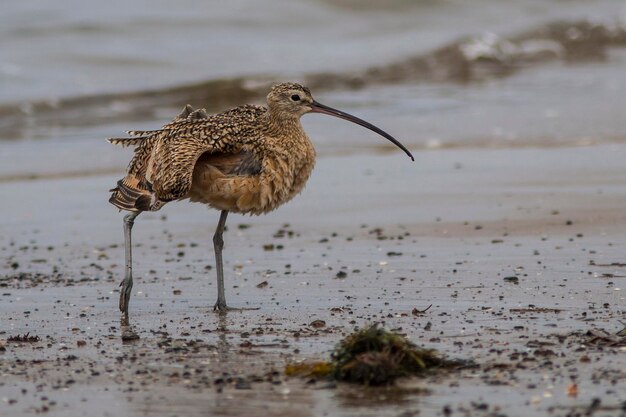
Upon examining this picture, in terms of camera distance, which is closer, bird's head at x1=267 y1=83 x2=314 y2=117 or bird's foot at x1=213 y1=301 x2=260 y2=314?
bird's foot at x1=213 y1=301 x2=260 y2=314

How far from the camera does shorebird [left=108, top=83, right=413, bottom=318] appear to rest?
7867 mm

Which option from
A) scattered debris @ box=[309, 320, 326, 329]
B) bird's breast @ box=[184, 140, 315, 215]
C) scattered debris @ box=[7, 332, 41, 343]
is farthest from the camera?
bird's breast @ box=[184, 140, 315, 215]

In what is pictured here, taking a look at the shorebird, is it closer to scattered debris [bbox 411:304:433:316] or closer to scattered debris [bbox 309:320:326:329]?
scattered debris [bbox 309:320:326:329]

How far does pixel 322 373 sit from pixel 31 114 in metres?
14.6

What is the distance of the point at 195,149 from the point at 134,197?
1.62 feet

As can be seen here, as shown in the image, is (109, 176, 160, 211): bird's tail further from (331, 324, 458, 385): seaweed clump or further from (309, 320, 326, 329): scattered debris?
(331, 324, 458, 385): seaweed clump

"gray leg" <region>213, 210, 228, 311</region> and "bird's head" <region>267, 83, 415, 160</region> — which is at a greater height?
"bird's head" <region>267, 83, 415, 160</region>

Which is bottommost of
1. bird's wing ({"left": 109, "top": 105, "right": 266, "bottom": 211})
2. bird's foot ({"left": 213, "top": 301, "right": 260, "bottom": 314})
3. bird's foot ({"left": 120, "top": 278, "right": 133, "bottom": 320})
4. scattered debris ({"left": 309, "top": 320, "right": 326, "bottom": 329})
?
scattered debris ({"left": 309, "top": 320, "right": 326, "bottom": 329})

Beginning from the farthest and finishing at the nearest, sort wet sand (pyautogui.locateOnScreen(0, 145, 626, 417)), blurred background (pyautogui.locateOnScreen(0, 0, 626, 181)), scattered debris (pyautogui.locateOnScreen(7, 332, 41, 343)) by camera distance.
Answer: blurred background (pyautogui.locateOnScreen(0, 0, 626, 181)), scattered debris (pyautogui.locateOnScreen(7, 332, 41, 343)), wet sand (pyautogui.locateOnScreen(0, 145, 626, 417))

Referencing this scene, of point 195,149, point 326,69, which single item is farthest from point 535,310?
point 326,69

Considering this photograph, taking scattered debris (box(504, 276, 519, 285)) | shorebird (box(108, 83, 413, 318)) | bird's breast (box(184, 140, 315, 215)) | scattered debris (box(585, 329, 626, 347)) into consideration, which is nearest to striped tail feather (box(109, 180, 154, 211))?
shorebird (box(108, 83, 413, 318))

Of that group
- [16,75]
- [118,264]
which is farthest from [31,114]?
[118,264]

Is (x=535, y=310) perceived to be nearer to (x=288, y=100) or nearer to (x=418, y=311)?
(x=418, y=311)

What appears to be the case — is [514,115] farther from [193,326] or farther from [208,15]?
[208,15]
